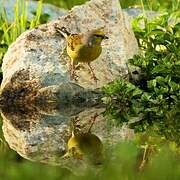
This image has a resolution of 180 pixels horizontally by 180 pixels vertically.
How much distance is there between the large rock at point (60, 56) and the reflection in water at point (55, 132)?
320mm

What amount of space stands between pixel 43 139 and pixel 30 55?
101 inches

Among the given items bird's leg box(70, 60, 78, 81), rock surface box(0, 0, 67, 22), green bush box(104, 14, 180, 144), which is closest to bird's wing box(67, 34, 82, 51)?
bird's leg box(70, 60, 78, 81)

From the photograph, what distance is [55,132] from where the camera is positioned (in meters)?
7.18

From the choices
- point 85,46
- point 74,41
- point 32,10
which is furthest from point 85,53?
point 32,10

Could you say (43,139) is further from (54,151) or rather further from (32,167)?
(32,167)

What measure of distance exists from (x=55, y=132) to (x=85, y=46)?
1772 mm

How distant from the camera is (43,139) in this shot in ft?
22.6

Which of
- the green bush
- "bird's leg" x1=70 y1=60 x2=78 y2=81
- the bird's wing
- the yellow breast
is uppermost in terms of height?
the bird's wing

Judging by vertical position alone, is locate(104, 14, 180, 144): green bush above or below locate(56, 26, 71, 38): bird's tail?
below

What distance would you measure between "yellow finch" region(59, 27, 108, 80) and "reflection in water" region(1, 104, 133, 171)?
24.1 inches

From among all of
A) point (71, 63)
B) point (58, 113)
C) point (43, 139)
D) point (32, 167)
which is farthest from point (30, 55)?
point (32, 167)

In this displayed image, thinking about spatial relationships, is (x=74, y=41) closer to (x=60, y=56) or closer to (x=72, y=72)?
(x=72, y=72)

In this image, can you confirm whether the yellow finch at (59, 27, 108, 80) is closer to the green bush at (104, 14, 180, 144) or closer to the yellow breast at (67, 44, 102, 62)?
the yellow breast at (67, 44, 102, 62)

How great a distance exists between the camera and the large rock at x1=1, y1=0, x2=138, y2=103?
9.06 meters
